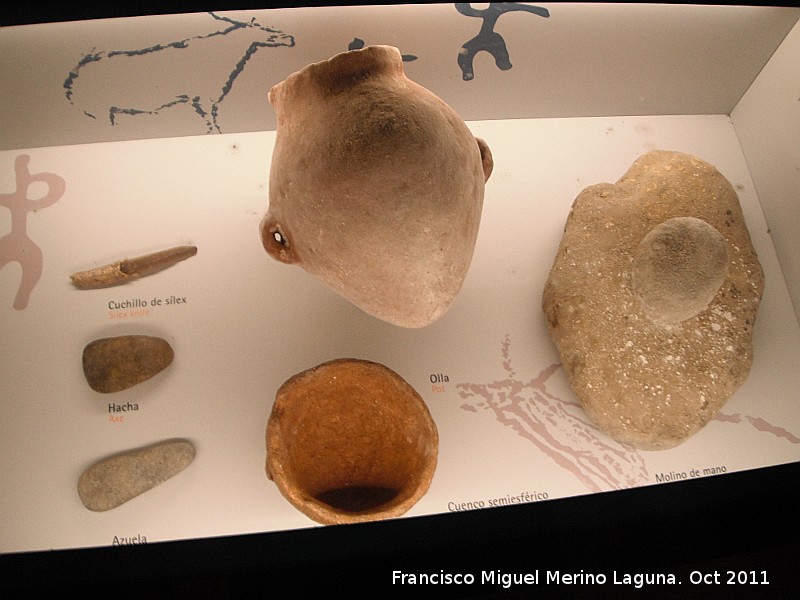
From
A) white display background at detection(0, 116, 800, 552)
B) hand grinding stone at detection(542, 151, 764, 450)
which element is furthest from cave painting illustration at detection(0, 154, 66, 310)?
hand grinding stone at detection(542, 151, 764, 450)

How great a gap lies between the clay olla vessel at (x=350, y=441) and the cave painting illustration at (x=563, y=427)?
21 cm

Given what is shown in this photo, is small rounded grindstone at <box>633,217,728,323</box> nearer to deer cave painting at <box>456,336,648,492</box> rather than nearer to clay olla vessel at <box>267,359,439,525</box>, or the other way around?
deer cave painting at <box>456,336,648,492</box>

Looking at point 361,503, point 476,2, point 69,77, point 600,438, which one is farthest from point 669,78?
point 69,77

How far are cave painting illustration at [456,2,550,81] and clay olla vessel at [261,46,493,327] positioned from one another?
39 centimetres

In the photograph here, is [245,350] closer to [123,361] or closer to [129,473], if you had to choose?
[123,361]

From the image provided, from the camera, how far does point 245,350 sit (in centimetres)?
166

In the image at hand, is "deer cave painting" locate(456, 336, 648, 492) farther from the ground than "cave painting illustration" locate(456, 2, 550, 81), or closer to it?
closer to it

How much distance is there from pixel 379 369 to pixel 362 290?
1.00 ft

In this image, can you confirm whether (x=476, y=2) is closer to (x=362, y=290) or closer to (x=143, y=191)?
(x=362, y=290)

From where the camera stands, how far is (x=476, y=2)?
1.55 metres

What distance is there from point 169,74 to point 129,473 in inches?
42.5

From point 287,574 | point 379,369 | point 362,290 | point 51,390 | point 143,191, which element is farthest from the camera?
point 143,191

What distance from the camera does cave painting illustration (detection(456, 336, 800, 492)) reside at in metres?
1.60

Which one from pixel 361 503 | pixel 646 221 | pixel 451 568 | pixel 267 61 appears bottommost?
pixel 451 568
